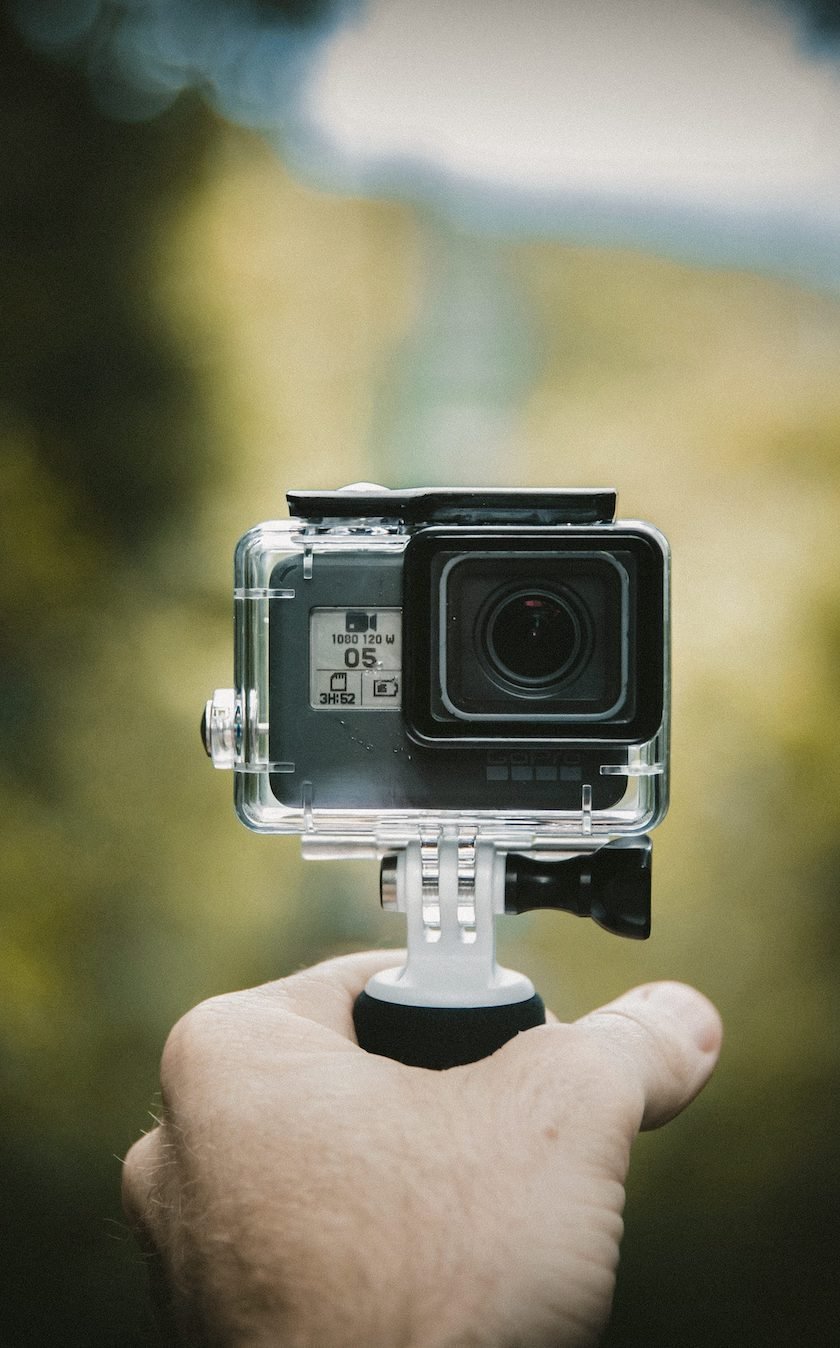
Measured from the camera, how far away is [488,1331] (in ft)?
1.87

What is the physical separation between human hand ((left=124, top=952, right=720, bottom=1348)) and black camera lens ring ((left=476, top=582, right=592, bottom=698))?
0.70 feet

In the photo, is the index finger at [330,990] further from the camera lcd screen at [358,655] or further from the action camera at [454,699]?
the camera lcd screen at [358,655]

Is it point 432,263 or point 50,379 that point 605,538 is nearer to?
point 432,263

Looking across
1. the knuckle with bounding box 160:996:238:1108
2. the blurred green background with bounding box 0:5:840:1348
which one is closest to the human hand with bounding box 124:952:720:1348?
the knuckle with bounding box 160:996:238:1108

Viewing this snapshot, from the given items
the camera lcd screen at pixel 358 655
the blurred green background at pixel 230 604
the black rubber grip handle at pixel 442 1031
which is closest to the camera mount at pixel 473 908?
the black rubber grip handle at pixel 442 1031

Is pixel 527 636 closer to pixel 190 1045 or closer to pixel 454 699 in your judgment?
pixel 454 699

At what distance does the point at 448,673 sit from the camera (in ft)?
2.24

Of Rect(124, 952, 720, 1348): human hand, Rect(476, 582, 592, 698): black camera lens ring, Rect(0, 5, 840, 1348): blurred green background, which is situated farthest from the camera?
Rect(0, 5, 840, 1348): blurred green background

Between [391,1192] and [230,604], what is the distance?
154 cm

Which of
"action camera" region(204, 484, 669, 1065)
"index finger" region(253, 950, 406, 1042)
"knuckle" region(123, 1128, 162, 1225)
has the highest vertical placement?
"action camera" region(204, 484, 669, 1065)

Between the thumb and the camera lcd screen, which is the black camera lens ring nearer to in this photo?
the camera lcd screen

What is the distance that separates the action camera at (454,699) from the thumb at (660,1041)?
2.8 inches

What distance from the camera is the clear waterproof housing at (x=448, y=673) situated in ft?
2.19

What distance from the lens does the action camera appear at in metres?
0.67
